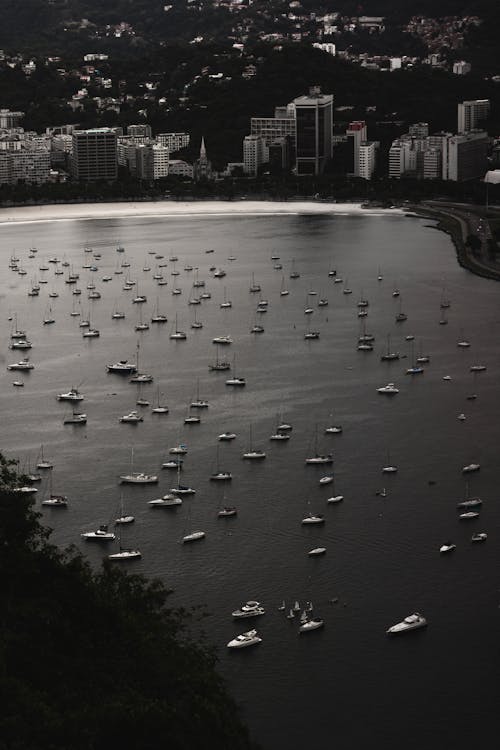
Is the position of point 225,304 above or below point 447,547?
above

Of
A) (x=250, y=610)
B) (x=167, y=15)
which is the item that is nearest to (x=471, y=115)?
(x=167, y=15)

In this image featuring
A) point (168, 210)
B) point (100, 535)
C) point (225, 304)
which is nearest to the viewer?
point (100, 535)

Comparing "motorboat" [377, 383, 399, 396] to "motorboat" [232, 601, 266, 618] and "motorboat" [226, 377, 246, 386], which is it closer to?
"motorboat" [226, 377, 246, 386]

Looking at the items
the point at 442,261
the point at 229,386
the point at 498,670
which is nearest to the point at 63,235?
the point at 442,261

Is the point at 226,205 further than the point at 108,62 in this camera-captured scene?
No

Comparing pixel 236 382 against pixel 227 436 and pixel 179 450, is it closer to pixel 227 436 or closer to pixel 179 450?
pixel 227 436

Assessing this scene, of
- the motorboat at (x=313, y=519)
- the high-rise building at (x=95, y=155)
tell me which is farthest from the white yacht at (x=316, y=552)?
the high-rise building at (x=95, y=155)

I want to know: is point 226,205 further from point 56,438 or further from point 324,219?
point 56,438
